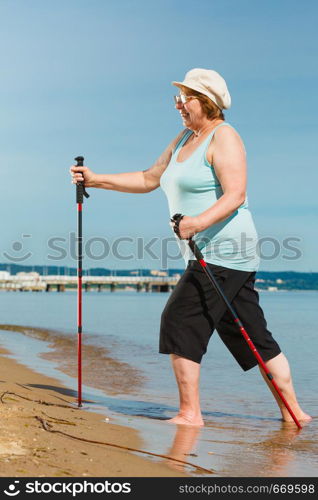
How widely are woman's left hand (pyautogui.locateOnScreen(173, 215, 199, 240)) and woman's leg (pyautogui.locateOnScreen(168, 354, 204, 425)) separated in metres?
0.87

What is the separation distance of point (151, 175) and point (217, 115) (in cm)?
80

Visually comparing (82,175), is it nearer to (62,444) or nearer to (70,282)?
(62,444)

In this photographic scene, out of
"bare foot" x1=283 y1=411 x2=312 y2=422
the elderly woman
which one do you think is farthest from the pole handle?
"bare foot" x1=283 y1=411 x2=312 y2=422

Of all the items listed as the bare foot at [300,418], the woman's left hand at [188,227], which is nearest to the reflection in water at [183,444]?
the bare foot at [300,418]

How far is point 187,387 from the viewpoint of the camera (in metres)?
5.04

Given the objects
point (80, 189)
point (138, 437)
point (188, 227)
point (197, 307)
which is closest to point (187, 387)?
point (197, 307)

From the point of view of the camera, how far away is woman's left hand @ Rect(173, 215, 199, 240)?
4.65m

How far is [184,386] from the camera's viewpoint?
5043 millimetres

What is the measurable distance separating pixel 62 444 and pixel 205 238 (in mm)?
1892

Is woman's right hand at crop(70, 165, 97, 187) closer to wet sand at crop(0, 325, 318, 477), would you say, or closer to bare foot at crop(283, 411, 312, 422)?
wet sand at crop(0, 325, 318, 477)

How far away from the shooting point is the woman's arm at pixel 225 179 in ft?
15.3

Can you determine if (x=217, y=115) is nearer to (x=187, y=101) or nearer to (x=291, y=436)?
(x=187, y=101)

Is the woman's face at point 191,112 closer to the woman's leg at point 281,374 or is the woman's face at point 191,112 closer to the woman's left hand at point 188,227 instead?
the woman's left hand at point 188,227

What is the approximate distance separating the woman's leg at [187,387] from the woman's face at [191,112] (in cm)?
158
